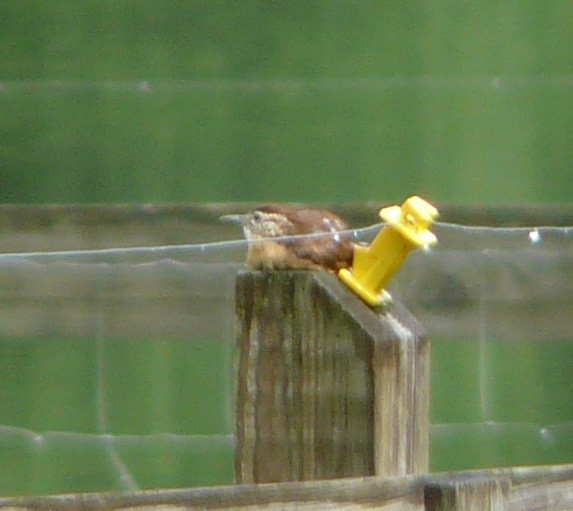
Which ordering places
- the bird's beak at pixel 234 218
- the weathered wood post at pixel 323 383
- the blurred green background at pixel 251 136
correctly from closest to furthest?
the weathered wood post at pixel 323 383, the bird's beak at pixel 234 218, the blurred green background at pixel 251 136

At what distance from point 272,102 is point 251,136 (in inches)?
3.1

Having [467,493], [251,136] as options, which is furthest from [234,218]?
[467,493]

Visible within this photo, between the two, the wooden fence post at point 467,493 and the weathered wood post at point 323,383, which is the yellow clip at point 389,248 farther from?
the wooden fence post at point 467,493

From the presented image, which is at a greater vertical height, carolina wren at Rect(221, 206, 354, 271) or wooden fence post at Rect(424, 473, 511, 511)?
carolina wren at Rect(221, 206, 354, 271)

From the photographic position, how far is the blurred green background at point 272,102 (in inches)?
102

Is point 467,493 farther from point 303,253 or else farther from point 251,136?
point 251,136

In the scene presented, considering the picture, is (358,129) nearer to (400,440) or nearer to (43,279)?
(43,279)

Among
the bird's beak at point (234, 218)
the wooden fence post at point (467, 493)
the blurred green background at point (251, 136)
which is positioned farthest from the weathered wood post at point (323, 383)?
the blurred green background at point (251, 136)

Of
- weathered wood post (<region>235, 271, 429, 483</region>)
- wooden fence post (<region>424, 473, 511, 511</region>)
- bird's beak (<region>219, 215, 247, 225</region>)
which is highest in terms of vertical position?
bird's beak (<region>219, 215, 247, 225</region>)

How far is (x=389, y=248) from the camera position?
151 centimetres

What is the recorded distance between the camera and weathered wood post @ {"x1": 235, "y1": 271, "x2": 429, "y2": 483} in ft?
4.84

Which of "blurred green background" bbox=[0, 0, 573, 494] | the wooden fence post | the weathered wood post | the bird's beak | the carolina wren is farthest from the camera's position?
"blurred green background" bbox=[0, 0, 573, 494]

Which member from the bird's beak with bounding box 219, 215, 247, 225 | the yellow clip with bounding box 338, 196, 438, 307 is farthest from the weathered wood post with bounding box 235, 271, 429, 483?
the bird's beak with bounding box 219, 215, 247, 225

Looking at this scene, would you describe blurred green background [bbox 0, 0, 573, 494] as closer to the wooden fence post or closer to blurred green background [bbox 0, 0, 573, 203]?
blurred green background [bbox 0, 0, 573, 203]
